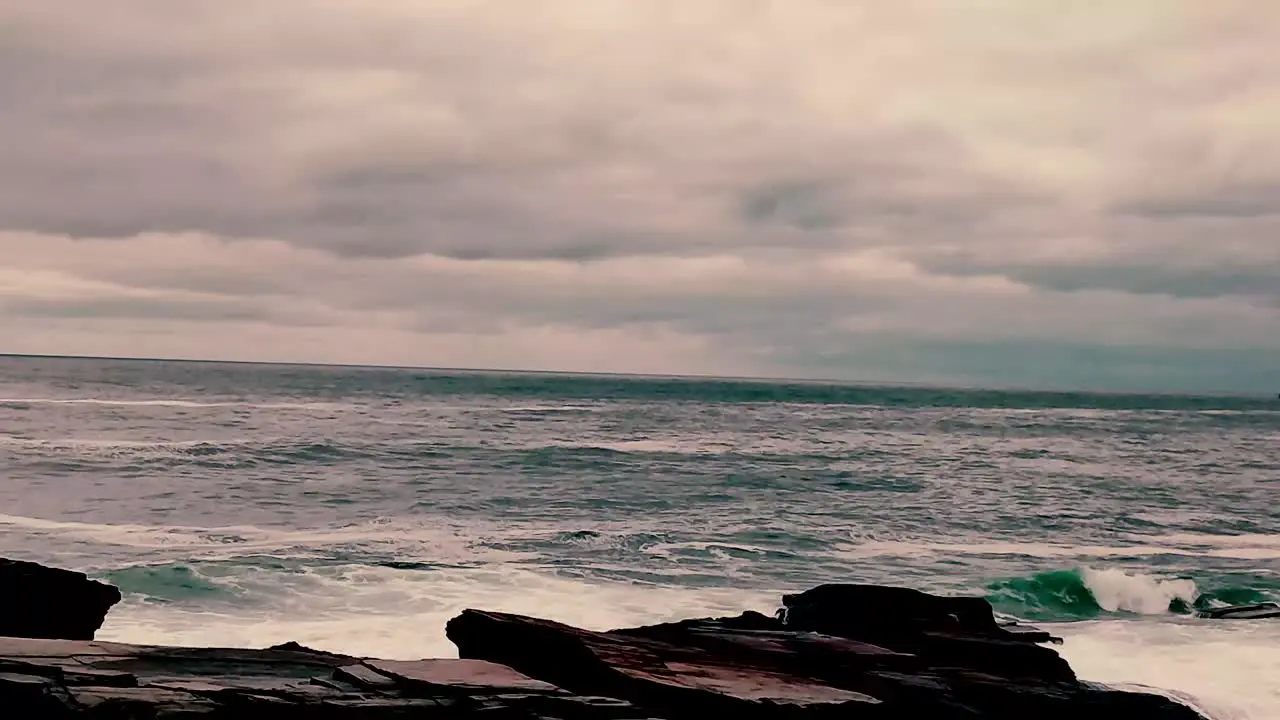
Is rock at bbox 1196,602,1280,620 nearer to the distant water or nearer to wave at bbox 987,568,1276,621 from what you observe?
the distant water

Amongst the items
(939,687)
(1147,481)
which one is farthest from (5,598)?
(1147,481)

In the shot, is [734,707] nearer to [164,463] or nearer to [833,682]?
[833,682]

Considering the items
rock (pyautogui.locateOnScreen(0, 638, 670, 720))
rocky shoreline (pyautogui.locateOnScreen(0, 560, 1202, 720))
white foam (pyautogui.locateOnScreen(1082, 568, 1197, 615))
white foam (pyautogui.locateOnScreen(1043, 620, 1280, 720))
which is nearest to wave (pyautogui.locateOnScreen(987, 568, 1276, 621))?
white foam (pyautogui.locateOnScreen(1082, 568, 1197, 615))

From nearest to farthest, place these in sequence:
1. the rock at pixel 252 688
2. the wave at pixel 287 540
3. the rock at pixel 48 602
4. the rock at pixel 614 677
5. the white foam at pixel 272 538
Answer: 1. the rock at pixel 252 688
2. the rock at pixel 614 677
3. the rock at pixel 48 602
4. the wave at pixel 287 540
5. the white foam at pixel 272 538

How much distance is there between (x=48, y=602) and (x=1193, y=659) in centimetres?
1869

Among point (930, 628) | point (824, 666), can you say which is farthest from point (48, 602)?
point (930, 628)

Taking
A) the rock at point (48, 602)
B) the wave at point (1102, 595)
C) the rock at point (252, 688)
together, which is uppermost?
the rock at point (252, 688)

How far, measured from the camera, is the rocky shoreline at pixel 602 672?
32.2 ft

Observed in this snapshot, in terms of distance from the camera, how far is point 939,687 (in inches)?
494

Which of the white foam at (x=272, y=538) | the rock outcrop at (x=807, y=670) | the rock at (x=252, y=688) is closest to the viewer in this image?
the rock at (x=252, y=688)

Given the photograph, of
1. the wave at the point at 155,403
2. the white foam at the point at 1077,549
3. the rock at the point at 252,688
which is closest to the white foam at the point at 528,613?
the rock at the point at 252,688

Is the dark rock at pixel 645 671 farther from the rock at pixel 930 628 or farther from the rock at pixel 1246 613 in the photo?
the rock at pixel 1246 613

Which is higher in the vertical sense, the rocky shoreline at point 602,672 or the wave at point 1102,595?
the rocky shoreline at point 602,672

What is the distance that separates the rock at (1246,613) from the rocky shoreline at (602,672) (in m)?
11.6
